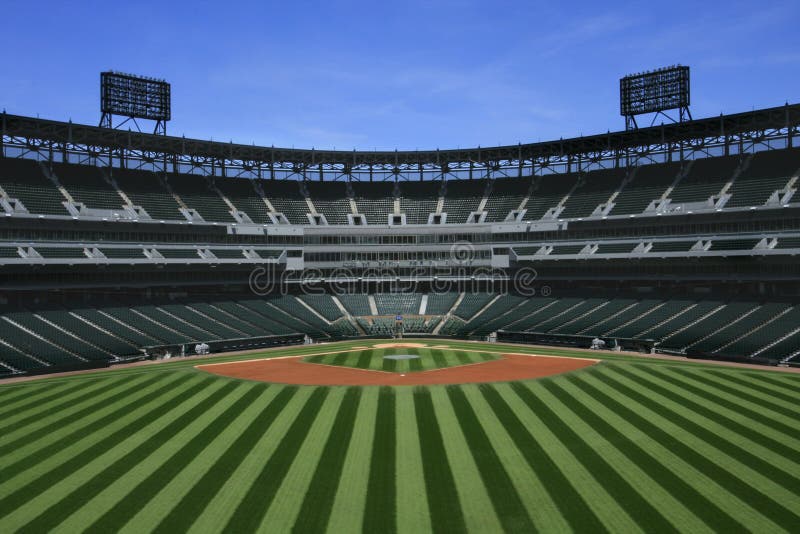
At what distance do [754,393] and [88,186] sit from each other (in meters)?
72.6

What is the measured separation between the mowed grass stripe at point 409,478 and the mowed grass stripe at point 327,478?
2343 millimetres

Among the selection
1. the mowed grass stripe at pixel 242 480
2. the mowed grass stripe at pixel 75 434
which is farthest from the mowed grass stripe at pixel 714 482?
the mowed grass stripe at pixel 75 434

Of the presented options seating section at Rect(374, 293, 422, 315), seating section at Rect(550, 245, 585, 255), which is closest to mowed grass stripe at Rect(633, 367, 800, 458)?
seating section at Rect(550, 245, 585, 255)

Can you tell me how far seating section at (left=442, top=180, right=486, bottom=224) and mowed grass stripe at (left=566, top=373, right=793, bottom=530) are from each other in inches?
2233

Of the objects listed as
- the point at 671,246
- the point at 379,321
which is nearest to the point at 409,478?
the point at 379,321

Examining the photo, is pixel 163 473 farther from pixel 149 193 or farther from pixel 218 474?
pixel 149 193

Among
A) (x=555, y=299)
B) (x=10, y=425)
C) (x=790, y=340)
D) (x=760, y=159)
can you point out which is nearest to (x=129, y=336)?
(x=10, y=425)

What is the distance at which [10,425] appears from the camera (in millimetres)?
31516

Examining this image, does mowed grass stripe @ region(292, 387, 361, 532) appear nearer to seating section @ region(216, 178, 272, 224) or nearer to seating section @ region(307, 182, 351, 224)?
seating section @ region(216, 178, 272, 224)

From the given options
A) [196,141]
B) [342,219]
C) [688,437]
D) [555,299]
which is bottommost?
[688,437]

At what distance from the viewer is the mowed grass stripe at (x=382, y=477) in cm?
1948

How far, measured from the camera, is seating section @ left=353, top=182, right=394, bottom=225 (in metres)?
90.6

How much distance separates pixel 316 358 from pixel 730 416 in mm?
35103

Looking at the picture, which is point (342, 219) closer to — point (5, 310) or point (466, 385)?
point (5, 310)
